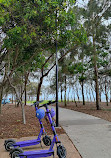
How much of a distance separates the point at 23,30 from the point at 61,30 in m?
1.77

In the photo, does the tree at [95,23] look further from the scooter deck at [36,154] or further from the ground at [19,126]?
the scooter deck at [36,154]

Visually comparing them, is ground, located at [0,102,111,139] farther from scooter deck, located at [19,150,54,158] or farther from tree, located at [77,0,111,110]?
tree, located at [77,0,111,110]

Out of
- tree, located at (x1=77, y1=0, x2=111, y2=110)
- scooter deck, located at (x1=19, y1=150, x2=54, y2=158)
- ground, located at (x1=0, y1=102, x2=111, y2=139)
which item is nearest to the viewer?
scooter deck, located at (x1=19, y1=150, x2=54, y2=158)

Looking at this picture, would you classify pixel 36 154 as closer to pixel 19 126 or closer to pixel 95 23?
pixel 19 126

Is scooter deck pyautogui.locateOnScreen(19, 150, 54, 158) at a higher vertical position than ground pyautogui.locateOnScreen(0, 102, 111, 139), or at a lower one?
higher

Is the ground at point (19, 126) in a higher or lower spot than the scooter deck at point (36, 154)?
lower

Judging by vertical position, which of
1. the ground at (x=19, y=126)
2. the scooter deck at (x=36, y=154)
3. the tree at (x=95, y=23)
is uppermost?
the tree at (x=95, y=23)

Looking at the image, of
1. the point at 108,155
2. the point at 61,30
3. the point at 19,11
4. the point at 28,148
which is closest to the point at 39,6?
the point at 19,11

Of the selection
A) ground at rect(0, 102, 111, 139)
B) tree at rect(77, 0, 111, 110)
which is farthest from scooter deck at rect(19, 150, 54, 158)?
tree at rect(77, 0, 111, 110)

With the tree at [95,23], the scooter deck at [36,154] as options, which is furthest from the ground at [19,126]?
the tree at [95,23]

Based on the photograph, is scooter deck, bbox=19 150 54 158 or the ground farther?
the ground

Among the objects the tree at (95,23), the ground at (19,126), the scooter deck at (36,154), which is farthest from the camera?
the tree at (95,23)

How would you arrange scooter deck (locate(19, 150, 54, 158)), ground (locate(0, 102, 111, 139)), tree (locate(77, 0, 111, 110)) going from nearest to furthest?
1. scooter deck (locate(19, 150, 54, 158))
2. ground (locate(0, 102, 111, 139))
3. tree (locate(77, 0, 111, 110))

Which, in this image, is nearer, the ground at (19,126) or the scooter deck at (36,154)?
the scooter deck at (36,154)
